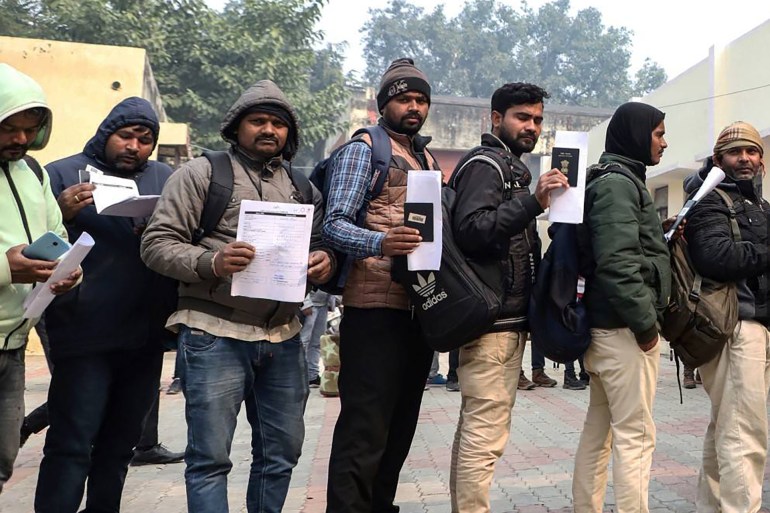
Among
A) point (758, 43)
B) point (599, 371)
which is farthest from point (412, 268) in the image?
point (758, 43)

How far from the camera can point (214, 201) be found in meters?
3.10

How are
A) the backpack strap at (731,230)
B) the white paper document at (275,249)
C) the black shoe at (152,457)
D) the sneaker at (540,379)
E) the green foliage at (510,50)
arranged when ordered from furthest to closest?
the green foliage at (510,50) → the sneaker at (540,379) → the black shoe at (152,457) → the backpack strap at (731,230) → the white paper document at (275,249)

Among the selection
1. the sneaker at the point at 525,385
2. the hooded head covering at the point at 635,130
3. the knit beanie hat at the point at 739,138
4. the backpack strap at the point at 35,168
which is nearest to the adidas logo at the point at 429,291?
the hooded head covering at the point at 635,130

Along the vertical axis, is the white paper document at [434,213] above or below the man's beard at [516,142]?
below

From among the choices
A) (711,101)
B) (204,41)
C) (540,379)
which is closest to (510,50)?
(204,41)

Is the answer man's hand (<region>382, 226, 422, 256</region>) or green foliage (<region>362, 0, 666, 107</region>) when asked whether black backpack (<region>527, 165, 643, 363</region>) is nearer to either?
man's hand (<region>382, 226, 422, 256</region>)

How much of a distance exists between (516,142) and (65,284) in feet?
6.60

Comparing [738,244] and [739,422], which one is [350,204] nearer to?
[738,244]

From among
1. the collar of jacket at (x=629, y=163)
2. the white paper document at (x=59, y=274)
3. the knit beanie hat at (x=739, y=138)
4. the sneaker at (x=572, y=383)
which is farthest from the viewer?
the sneaker at (x=572, y=383)

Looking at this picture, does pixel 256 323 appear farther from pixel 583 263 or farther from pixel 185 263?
pixel 583 263

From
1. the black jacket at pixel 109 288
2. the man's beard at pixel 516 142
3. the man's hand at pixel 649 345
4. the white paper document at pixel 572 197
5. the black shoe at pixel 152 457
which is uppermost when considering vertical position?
the man's beard at pixel 516 142

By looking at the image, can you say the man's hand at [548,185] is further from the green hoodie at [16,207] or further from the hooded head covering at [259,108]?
the green hoodie at [16,207]

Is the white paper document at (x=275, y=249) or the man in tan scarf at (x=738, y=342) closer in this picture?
the white paper document at (x=275, y=249)

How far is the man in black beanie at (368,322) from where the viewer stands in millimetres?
3318
